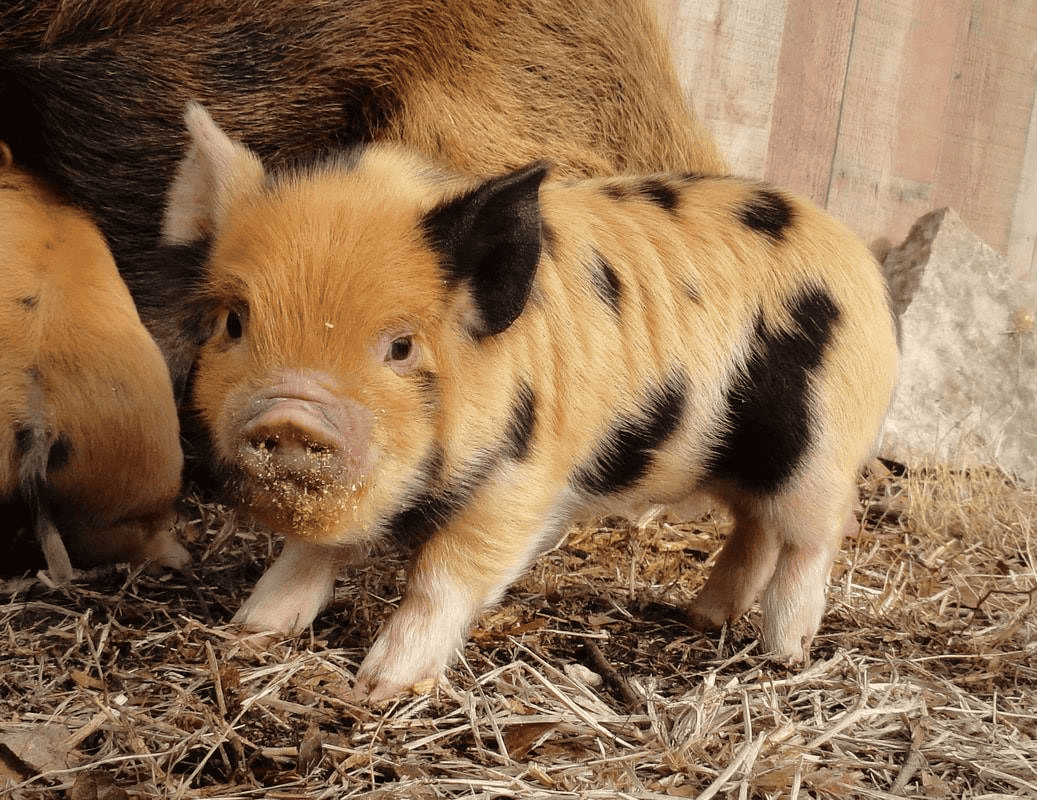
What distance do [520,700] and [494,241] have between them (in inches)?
31.6

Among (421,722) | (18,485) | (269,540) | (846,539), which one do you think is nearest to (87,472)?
(18,485)

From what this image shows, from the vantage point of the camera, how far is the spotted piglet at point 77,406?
2.14 m

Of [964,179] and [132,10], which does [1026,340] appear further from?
[132,10]

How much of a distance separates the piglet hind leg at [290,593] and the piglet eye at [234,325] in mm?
514

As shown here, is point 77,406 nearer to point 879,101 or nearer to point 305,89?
point 305,89

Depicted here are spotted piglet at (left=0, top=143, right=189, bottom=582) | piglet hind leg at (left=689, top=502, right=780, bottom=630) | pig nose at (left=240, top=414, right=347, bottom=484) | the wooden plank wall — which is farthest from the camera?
the wooden plank wall

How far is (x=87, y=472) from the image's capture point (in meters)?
2.22

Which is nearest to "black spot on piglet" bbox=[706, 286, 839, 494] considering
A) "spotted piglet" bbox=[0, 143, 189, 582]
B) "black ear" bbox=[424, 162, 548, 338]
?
"black ear" bbox=[424, 162, 548, 338]

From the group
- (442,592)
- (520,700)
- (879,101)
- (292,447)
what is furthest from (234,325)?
(879,101)

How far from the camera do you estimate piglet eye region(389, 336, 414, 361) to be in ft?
5.50

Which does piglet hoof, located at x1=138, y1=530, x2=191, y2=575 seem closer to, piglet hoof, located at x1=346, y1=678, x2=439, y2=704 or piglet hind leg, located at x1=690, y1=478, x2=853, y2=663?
piglet hoof, located at x1=346, y1=678, x2=439, y2=704

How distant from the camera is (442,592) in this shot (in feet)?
6.22

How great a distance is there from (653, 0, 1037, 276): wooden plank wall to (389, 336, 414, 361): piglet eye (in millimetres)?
2251

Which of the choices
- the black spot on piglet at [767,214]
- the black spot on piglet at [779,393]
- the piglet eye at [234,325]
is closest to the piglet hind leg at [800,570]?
the black spot on piglet at [779,393]
